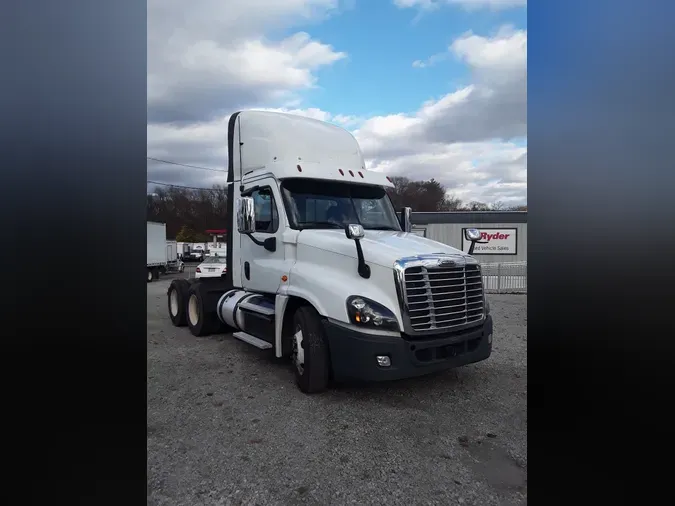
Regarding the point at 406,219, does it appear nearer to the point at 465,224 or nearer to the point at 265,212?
the point at 265,212

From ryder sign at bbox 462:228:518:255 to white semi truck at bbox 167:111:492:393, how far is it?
59.7 feet

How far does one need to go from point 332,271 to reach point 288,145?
104 inches

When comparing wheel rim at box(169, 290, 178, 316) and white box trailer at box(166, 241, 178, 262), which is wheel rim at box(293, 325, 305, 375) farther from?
white box trailer at box(166, 241, 178, 262)

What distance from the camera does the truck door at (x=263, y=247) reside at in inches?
227

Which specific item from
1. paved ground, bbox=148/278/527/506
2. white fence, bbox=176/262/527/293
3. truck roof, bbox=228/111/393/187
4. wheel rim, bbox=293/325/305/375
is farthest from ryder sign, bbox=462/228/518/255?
wheel rim, bbox=293/325/305/375

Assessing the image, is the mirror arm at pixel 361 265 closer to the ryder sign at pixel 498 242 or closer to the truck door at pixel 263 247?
the truck door at pixel 263 247

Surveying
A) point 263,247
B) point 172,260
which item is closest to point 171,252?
point 172,260

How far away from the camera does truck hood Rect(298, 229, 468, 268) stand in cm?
455
